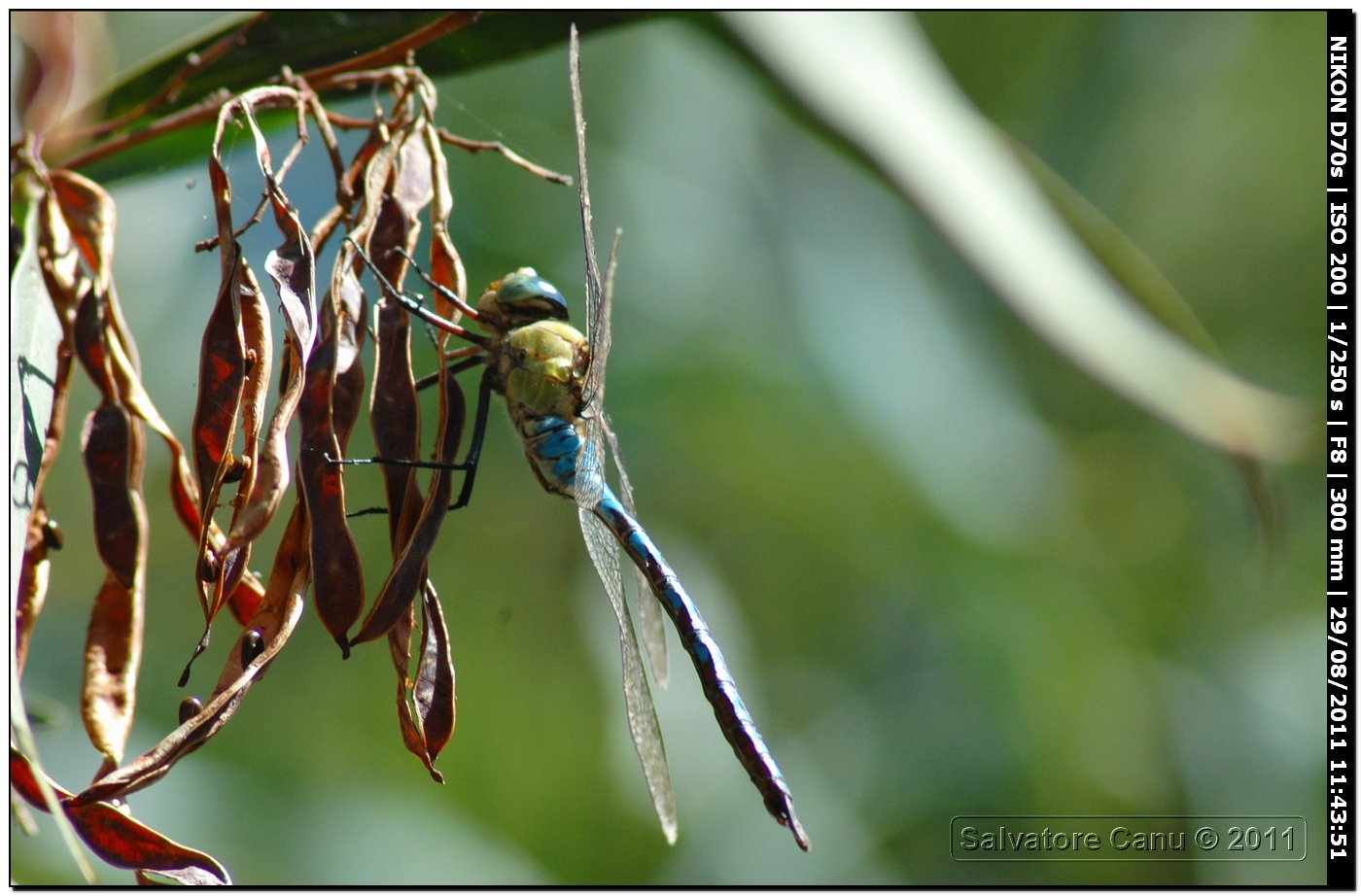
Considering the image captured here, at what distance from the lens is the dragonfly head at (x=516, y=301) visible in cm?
158

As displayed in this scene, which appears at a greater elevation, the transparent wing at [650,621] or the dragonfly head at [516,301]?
the dragonfly head at [516,301]

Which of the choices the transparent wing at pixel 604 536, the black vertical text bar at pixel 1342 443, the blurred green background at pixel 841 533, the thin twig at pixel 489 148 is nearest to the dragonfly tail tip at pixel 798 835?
the transparent wing at pixel 604 536

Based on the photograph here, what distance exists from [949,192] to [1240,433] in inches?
24.2

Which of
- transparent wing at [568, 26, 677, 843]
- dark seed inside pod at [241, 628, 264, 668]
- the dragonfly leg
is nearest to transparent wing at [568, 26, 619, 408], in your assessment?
transparent wing at [568, 26, 677, 843]

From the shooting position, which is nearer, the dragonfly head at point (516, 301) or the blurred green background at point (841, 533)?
the dragonfly head at point (516, 301)

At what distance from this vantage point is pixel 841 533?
356 cm

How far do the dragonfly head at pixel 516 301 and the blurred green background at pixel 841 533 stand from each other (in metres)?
1.36

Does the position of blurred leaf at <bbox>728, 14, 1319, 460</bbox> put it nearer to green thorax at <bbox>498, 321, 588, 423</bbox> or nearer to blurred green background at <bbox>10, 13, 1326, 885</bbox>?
green thorax at <bbox>498, 321, 588, 423</bbox>

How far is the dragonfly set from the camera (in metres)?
1.55

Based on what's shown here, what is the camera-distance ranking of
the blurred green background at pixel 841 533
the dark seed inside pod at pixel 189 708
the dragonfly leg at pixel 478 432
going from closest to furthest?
the dark seed inside pod at pixel 189 708 < the dragonfly leg at pixel 478 432 < the blurred green background at pixel 841 533

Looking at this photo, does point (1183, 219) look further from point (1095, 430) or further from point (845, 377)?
point (845, 377)

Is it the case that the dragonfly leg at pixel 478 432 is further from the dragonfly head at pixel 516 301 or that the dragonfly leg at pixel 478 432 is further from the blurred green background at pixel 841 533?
the blurred green background at pixel 841 533

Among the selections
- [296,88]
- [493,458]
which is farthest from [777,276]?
[296,88]

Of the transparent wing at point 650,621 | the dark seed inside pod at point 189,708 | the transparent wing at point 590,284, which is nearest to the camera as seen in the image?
the dark seed inside pod at point 189,708
